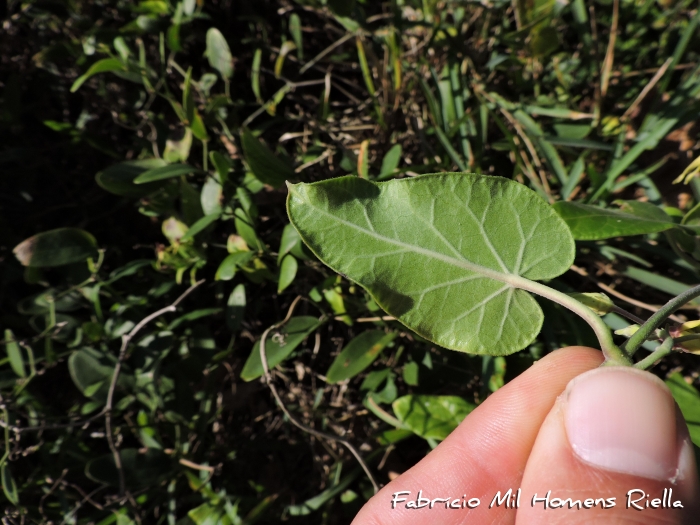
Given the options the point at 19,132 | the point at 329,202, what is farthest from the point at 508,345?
the point at 19,132

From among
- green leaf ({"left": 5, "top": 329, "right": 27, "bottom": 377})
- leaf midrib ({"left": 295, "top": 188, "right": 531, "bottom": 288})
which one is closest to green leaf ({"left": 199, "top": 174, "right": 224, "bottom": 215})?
green leaf ({"left": 5, "top": 329, "right": 27, "bottom": 377})

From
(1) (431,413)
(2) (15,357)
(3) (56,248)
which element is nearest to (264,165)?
(3) (56,248)

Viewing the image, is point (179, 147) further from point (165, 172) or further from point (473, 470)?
point (473, 470)

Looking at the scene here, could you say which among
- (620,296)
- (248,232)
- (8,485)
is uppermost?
(248,232)

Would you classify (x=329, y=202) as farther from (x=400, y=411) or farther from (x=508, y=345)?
(x=400, y=411)

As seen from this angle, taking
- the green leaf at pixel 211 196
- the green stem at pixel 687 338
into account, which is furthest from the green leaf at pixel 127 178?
the green stem at pixel 687 338

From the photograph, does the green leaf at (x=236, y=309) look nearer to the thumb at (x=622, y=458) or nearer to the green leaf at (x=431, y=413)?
the green leaf at (x=431, y=413)

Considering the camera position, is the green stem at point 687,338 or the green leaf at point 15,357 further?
the green leaf at point 15,357
